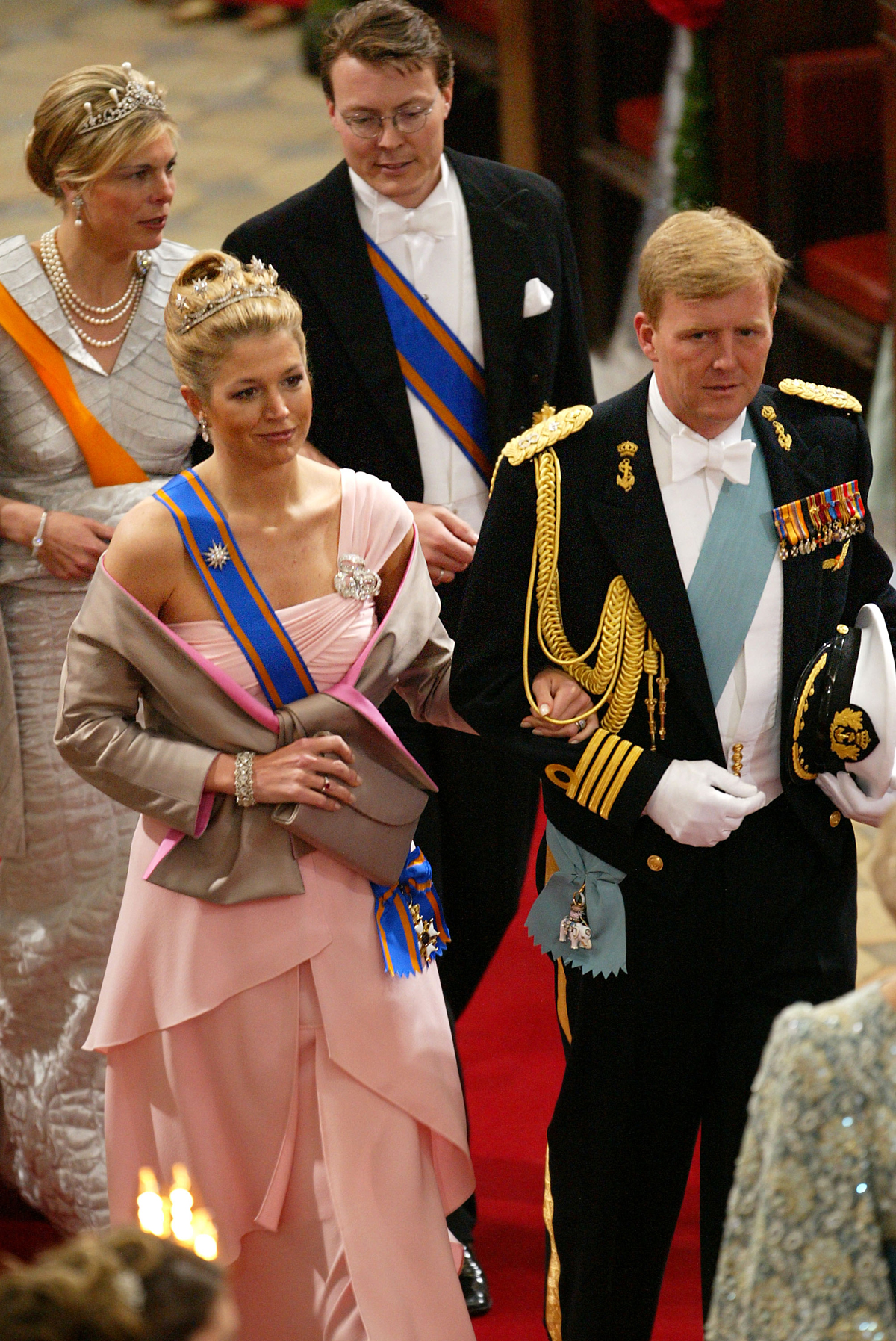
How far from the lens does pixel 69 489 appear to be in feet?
10.3

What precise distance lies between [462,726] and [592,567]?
0.35 metres

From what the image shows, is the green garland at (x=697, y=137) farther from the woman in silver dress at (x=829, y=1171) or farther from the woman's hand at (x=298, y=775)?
the woman in silver dress at (x=829, y=1171)

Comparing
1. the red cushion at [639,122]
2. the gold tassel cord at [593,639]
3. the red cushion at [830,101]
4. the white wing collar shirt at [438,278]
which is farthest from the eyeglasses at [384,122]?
the red cushion at [639,122]

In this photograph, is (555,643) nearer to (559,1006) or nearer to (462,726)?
(462,726)

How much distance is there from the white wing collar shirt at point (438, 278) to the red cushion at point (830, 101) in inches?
99.4

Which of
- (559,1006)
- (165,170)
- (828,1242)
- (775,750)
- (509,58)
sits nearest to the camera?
(828,1242)

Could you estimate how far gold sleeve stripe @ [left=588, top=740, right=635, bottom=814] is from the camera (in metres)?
2.35

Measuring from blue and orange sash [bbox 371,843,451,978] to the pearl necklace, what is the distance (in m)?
1.11

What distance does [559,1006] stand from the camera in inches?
103

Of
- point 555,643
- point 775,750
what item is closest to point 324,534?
point 555,643

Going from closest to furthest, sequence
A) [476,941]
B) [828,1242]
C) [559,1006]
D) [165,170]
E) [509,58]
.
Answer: [828,1242], [559,1006], [165,170], [476,941], [509,58]

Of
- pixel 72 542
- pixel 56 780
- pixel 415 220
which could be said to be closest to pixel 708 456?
pixel 415 220

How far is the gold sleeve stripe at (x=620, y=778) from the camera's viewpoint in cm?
235

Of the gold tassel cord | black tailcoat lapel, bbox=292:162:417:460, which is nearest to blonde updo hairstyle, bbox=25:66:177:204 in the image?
black tailcoat lapel, bbox=292:162:417:460
